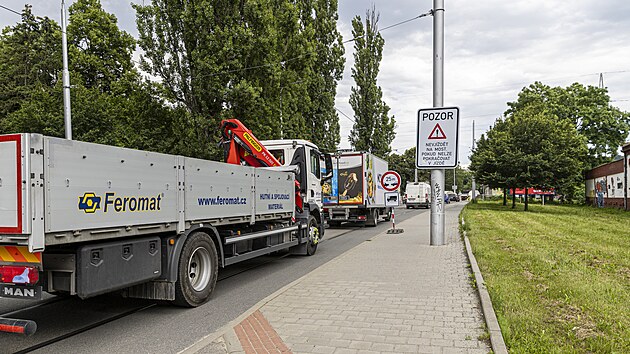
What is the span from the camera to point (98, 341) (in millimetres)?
5254

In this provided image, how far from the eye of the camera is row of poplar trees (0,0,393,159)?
17594 millimetres

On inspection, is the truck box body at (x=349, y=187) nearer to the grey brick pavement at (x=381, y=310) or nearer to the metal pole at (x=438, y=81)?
the metal pole at (x=438, y=81)

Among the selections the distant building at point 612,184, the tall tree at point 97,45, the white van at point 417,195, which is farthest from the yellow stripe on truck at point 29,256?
the white van at point 417,195

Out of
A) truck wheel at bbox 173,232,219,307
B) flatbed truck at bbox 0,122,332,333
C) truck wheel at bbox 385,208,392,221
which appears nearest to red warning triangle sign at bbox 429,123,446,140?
flatbed truck at bbox 0,122,332,333

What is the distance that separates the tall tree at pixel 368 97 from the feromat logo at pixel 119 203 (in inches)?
1318

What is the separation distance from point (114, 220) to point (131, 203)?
0.33 meters

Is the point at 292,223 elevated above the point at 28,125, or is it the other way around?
the point at 28,125

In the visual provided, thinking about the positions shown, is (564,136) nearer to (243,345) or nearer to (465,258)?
(465,258)

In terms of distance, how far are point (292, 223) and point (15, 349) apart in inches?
257

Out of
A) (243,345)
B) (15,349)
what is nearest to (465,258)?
(243,345)

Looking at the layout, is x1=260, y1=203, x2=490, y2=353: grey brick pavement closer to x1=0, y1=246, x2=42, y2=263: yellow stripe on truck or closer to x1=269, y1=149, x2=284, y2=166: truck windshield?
x1=0, y1=246, x2=42, y2=263: yellow stripe on truck

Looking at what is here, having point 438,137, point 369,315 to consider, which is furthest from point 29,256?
point 438,137

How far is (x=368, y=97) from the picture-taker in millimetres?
38250

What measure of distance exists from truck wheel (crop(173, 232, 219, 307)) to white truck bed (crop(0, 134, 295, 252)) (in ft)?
1.04
